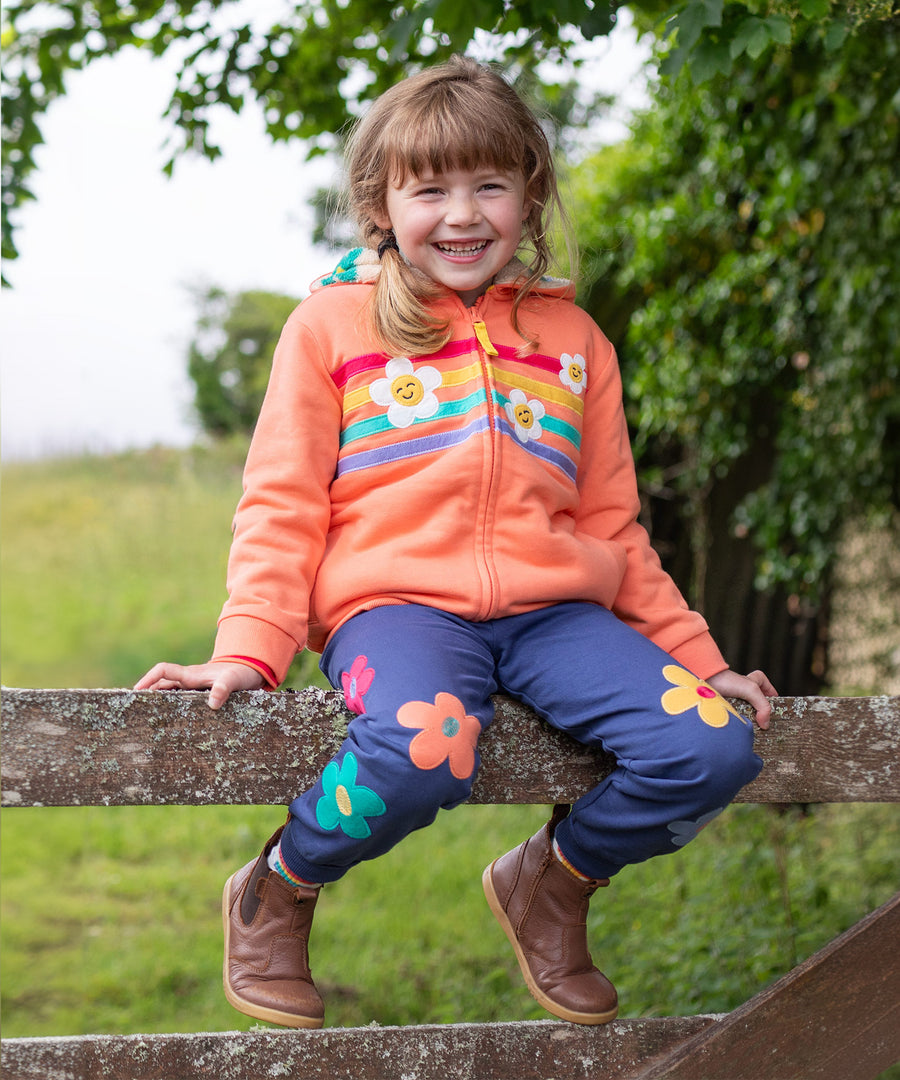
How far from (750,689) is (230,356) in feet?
45.7

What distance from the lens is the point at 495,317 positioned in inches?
76.9

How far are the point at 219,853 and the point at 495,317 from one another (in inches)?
155

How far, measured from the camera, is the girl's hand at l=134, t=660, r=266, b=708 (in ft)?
5.01

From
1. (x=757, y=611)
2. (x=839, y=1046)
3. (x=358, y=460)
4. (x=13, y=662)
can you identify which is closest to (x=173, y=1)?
(x=358, y=460)

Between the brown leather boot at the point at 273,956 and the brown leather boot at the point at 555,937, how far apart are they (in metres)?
0.33

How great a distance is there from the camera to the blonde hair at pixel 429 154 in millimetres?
1847

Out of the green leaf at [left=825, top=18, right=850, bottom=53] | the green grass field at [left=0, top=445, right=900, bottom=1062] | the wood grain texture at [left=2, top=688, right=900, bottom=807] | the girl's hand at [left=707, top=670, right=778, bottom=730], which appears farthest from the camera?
the green grass field at [left=0, top=445, right=900, bottom=1062]

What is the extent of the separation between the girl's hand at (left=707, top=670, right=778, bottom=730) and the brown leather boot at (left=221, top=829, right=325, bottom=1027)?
710 millimetres


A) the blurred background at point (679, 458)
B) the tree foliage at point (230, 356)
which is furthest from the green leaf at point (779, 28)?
the tree foliage at point (230, 356)

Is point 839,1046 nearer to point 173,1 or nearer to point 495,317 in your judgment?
point 495,317

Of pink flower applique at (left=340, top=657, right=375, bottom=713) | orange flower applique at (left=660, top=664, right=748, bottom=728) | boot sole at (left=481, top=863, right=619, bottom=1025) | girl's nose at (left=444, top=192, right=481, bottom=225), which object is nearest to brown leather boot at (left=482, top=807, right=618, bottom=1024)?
boot sole at (left=481, top=863, right=619, bottom=1025)

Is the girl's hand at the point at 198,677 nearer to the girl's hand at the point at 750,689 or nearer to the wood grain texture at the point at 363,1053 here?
the wood grain texture at the point at 363,1053

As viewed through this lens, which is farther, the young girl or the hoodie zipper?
the hoodie zipper

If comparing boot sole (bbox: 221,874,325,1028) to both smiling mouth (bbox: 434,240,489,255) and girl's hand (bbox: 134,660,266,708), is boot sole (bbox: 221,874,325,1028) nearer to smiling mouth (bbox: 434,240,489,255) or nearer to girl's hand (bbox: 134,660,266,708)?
girl's hand (bbox: 134,660,266,708)
